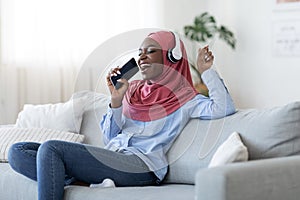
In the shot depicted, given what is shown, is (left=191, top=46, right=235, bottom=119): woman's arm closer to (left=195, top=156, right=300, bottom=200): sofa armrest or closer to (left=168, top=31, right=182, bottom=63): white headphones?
(left=168, top=31, right=182, bottom=63): white headphones

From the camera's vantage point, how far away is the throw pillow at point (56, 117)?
10.8ft

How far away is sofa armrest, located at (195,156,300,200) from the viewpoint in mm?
2018

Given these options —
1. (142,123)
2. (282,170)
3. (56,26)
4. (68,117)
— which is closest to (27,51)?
(56,26)

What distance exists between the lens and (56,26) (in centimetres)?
490

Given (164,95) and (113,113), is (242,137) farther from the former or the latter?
(113,113)

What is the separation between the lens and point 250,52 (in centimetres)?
525

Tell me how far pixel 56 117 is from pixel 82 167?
739 mm

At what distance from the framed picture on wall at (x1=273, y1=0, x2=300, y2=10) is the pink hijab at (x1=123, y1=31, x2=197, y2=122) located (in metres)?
2.29

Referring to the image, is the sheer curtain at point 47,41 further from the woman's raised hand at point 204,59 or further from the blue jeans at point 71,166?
the woman's raised hand at point 204,59

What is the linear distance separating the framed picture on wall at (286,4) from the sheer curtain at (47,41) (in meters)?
1.12

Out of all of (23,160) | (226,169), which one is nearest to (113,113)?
(23,160)

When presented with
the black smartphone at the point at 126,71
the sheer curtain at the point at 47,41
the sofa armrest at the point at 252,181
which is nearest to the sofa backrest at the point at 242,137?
the sofa armrest at the point at 252,181

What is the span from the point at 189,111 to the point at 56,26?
2.34m

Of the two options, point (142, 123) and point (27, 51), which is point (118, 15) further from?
point (142, 123)
